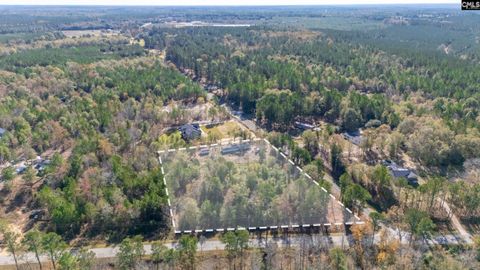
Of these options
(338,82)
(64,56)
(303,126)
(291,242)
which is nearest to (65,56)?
(64,56)

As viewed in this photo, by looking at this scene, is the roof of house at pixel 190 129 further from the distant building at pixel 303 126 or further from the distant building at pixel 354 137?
the distant building at pixel 354 137

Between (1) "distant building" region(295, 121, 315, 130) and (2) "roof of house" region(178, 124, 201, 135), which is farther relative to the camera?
(1) "distant building" region(295, 121, 315, 130)

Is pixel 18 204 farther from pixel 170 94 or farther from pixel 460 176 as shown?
pixel 460 176

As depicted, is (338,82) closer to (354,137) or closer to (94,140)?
(354,137)

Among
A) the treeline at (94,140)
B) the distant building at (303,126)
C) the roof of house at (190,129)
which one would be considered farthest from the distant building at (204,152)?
the distant building at (303,126)

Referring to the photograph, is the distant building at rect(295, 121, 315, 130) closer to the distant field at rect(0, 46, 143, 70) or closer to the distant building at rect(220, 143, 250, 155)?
the distant building at rect(220, 143, 250, 155)

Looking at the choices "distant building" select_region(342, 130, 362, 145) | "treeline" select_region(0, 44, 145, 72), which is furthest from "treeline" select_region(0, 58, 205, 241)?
"distant building" select_region(342, 130, 362, 145)
